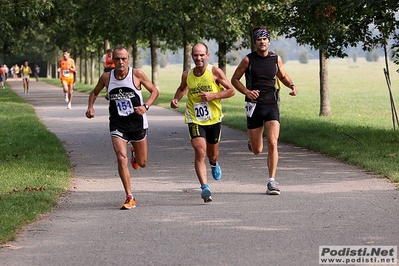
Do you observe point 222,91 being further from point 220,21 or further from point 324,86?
point 220,21

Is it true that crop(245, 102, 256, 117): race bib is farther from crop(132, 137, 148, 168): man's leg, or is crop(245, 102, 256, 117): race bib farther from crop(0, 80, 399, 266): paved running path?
crop(132, 137, 148, 168): man's leg

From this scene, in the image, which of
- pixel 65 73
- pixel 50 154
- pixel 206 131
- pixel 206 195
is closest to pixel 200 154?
pixel 206 131

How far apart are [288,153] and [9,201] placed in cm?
633

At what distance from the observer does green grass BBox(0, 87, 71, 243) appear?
8984 mm

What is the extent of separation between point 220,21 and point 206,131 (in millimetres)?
20742

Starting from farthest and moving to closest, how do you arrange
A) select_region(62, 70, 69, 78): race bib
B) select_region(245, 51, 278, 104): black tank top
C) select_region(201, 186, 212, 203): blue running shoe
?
select_region(62, 70, 69, 78): race bib, select_region(245, 51, 278, 104): black tank top, select_region(201, 186, 212, 203): blue running shoe

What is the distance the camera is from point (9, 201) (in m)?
9.78

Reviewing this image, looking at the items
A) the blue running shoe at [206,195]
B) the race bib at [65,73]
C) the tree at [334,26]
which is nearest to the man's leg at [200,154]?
the blue running shoe at [206,195]

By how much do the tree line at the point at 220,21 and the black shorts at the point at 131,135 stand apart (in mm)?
5448

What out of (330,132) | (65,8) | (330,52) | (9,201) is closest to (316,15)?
(330,52)

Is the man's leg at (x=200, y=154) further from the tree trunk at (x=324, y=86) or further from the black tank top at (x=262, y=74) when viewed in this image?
the tree trunk at (x=324, y=86)

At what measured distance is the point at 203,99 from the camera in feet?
32.5

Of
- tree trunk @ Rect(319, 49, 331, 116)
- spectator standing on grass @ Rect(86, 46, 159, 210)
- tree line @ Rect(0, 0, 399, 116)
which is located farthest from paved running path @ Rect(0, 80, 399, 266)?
tree trunk @ Rect(319, 49, 331, 116)

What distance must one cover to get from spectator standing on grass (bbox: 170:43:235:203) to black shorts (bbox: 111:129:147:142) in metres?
0.56
